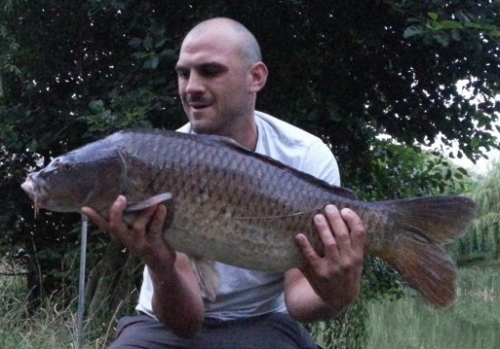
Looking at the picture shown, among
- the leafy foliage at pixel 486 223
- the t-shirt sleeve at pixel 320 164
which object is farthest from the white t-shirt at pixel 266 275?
the leafy foliage at pixel 486 223

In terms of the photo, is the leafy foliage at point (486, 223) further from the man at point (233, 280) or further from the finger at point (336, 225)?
the finger at point (336, 225)

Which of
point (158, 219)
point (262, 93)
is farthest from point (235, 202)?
point (262, 93)

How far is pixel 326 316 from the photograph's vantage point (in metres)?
2.54

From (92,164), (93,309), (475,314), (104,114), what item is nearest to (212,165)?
(92,164)

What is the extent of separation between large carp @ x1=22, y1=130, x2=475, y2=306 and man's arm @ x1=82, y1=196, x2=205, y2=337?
0.03 metres

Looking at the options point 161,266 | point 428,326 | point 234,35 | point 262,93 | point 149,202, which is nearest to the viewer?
point 149,202

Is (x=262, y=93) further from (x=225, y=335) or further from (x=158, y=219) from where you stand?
(x=158, y=219)

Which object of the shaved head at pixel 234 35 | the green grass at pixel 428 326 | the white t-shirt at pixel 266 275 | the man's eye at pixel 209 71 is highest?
the shaved head at pixel 234 35

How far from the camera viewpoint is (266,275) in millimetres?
2562

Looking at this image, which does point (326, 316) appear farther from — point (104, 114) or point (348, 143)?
point (348, 143)

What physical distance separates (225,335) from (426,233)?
0.63 metres

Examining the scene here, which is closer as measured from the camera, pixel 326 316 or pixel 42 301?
pixel 326 316

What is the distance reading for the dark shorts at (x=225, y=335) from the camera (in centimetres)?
253

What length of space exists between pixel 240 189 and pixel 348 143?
312 cm
